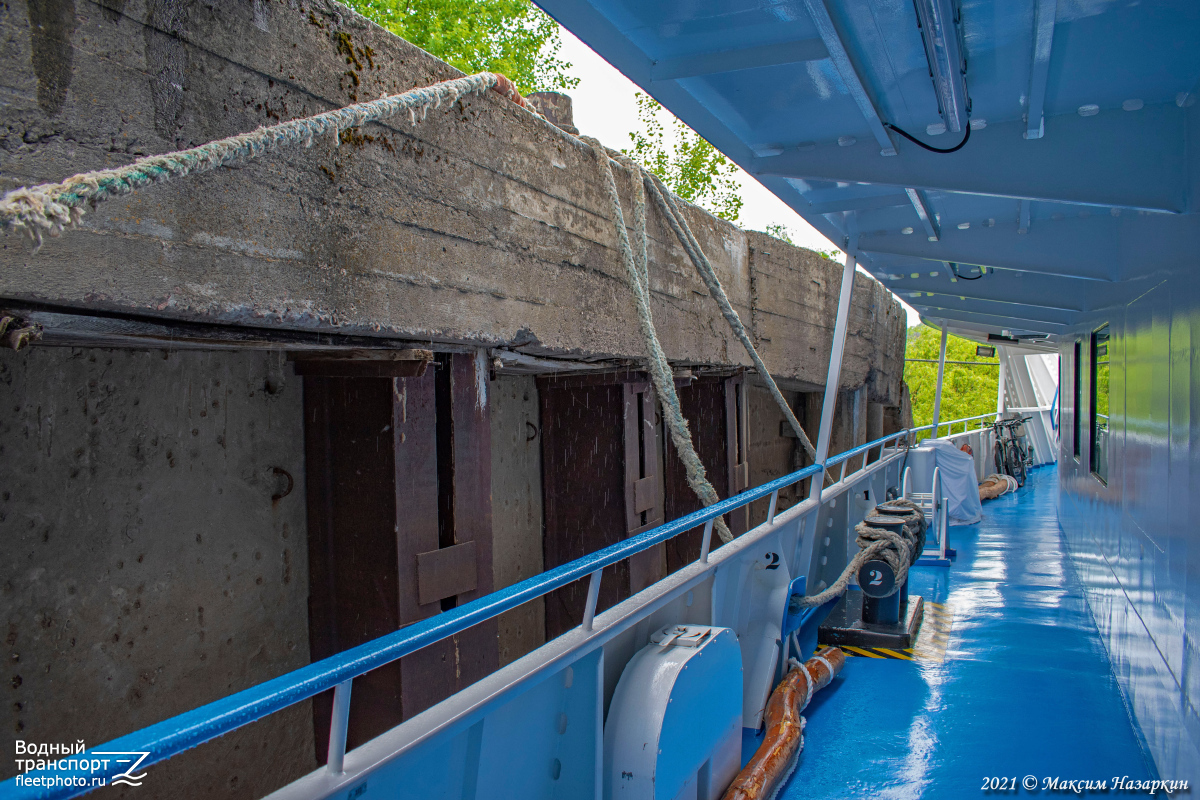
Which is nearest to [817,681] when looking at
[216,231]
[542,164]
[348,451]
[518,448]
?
[518,448]

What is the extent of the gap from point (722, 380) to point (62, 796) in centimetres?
587

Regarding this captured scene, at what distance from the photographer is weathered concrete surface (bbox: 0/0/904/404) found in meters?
1.94

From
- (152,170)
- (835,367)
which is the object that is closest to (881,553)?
(835,367)

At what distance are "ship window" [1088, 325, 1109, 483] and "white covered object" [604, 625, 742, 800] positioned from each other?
3.72 meters

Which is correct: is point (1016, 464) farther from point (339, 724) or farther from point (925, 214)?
point (339, 724)

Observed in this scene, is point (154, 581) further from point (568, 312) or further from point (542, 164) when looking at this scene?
point (542, 164)

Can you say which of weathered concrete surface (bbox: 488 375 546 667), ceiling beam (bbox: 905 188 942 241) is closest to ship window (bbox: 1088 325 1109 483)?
ceiling beam (bbox: 905 188 942 241)

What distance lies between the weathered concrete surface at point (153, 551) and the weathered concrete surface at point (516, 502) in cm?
161

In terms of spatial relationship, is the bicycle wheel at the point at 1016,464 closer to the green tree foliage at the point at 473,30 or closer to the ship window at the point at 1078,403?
the ship window at the point at 1078,403

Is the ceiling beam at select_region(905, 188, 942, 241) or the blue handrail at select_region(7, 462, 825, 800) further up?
the ceiling beam at select_region(905, 188, 942, 241)

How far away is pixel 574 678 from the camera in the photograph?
242cm

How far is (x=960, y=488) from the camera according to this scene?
9.66m

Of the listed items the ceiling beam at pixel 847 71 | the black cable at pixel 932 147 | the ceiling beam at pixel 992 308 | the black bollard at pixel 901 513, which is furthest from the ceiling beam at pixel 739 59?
the ceiling beam at pixel 992 308

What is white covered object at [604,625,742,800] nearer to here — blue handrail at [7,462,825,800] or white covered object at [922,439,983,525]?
blue handrail at [7,462,825,800]
